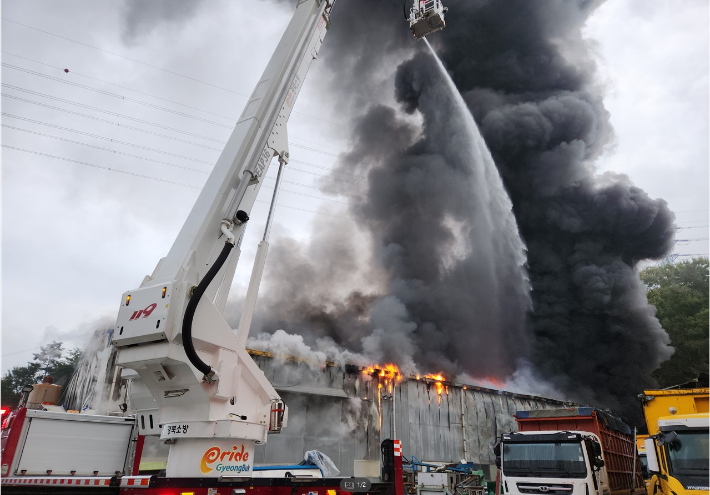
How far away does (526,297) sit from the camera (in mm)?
31297

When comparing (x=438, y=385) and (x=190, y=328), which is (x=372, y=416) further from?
(x=190, y=328)

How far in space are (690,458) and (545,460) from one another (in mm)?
2323

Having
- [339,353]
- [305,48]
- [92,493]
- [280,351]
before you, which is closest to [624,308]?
[339,353]

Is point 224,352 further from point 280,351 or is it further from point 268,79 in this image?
point 280,351

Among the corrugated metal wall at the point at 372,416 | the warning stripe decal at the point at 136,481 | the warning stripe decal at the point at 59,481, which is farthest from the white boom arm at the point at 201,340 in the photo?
the corrugated metal wall at the point at 372,416

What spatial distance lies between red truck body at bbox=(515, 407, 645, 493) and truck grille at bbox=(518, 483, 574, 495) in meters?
2.56

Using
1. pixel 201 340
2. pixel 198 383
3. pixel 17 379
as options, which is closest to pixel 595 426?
pixel 198 383

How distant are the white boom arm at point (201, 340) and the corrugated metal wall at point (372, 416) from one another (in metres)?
11.9

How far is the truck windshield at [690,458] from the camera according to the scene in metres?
6.33

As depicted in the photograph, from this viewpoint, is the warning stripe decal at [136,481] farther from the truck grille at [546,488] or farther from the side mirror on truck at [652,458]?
the side mirror on truck at [652,458]

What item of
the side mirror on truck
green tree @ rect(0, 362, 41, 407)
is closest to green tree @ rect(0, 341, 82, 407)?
green tree @ rect(0, 362, 41, 407)

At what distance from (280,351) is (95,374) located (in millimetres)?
7135

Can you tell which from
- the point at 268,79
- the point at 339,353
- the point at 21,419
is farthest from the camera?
the point at 339,353

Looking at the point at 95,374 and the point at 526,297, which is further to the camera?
the point at 526,297
